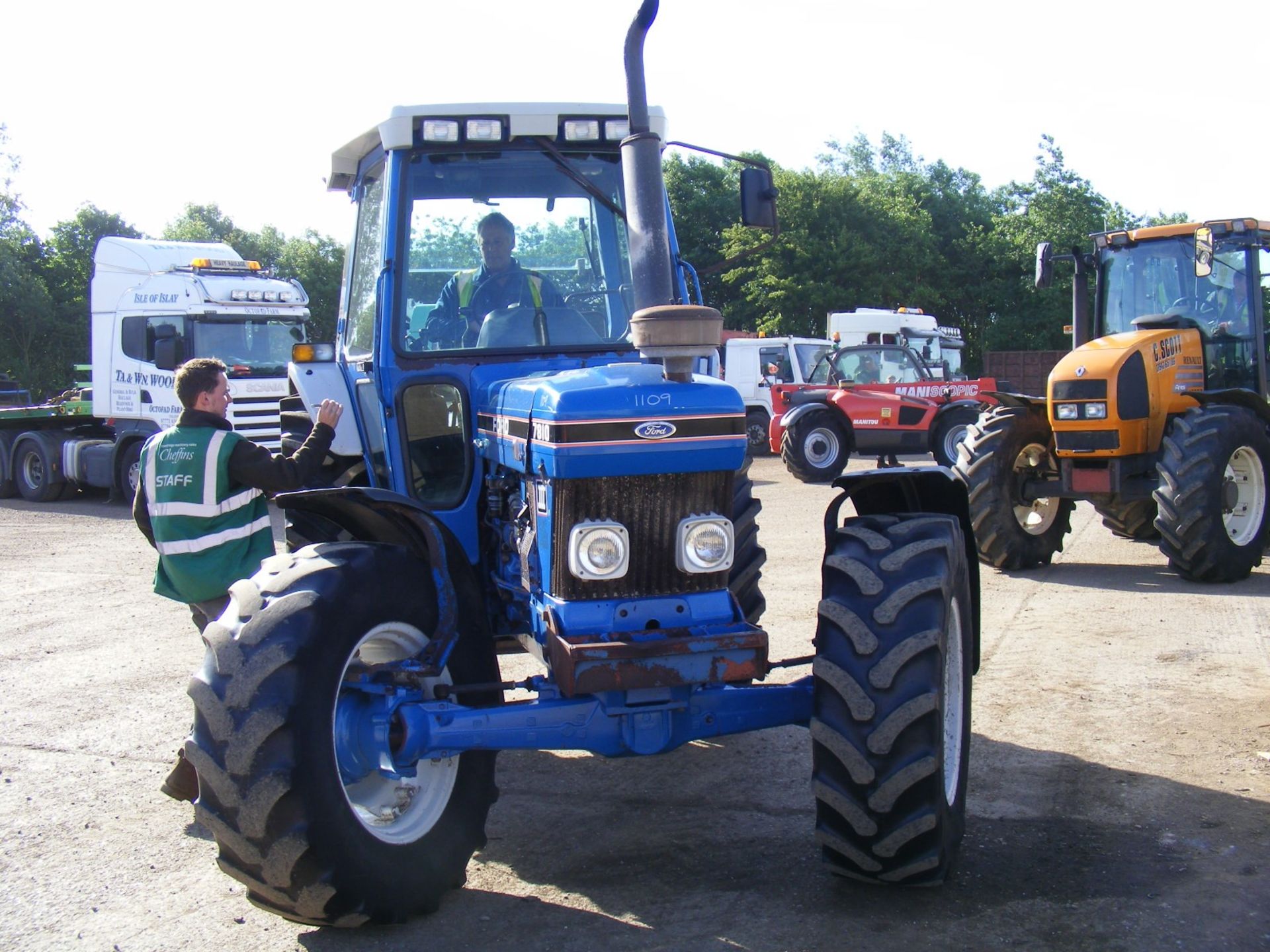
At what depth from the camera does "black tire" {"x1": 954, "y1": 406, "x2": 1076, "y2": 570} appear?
9.87m

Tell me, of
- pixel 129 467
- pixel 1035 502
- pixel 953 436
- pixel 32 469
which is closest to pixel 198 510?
pixel 1035 502

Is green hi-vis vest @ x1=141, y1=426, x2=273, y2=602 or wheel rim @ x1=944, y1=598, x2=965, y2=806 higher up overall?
green hi-vis vest @ x1=141, y1=426, x2=273, y2=602

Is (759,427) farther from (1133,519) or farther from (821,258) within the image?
(821,258)

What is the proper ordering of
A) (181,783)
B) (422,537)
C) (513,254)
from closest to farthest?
(422,537)
(181,783)
(513,254)

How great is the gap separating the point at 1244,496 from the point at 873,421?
29.8 feet

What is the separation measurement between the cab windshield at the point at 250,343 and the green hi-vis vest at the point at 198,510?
11421 mm

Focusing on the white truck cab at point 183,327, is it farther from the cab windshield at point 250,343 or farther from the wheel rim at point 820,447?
the wheel rim at point 820,447

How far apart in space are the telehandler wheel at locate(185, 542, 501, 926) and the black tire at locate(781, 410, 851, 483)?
1467cm

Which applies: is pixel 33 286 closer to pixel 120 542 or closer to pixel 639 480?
pixel 120 542

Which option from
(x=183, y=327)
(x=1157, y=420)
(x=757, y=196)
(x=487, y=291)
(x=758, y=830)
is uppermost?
(x=183, y=327)

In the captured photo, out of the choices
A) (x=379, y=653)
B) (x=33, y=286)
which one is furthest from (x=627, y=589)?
(x=33, y=286)

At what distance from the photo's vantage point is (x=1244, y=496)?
958 centimetres

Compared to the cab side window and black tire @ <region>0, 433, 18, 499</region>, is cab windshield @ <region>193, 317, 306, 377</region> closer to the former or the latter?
black tire @ <region>0, 433, 18, 499</region>

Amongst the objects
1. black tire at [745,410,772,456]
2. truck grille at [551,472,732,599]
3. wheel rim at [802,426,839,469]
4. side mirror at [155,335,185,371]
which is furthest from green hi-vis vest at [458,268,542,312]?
black tire at [745,410,772,456]
